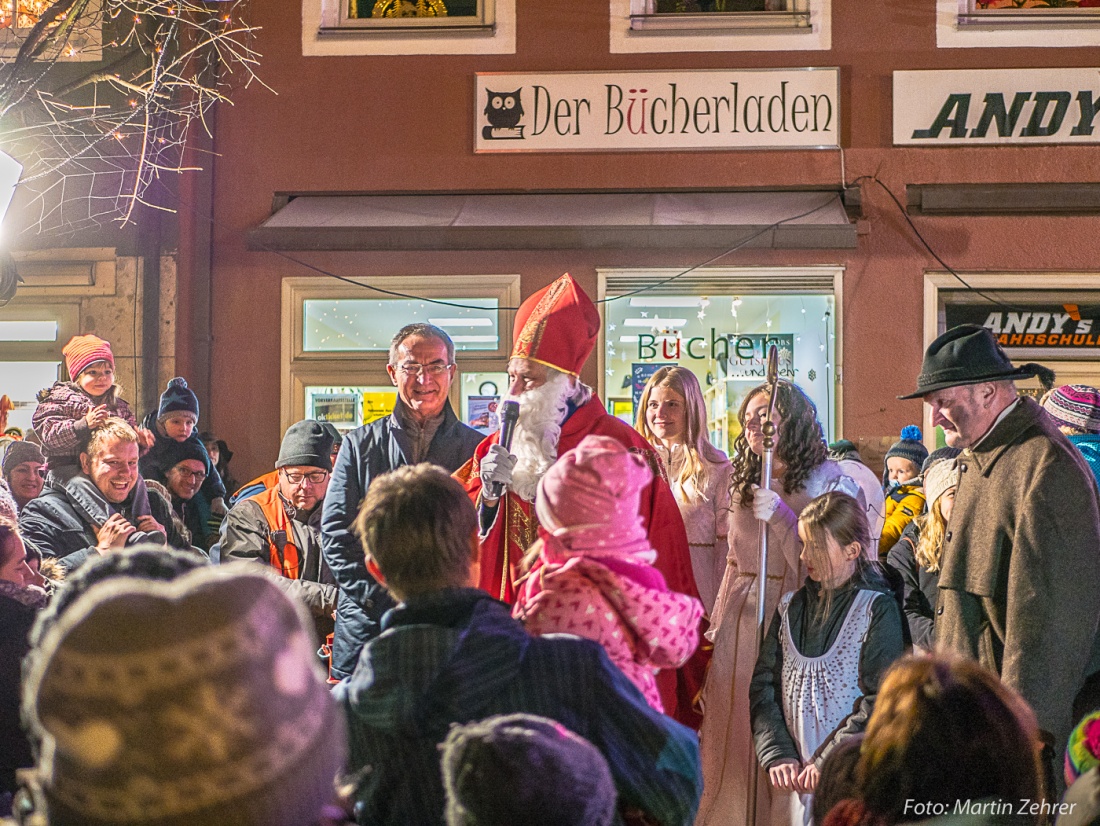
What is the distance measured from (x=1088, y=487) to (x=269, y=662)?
284 centimetres

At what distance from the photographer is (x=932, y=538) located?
4.93 m

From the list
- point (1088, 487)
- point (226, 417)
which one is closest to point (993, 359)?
point (1088, 487)

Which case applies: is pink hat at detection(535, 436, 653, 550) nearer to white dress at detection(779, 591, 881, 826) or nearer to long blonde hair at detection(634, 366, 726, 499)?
white dress at detection(779, 591, 881, 826)

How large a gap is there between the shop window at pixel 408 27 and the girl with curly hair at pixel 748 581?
18.3 ft

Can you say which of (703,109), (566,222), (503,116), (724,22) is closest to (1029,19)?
(724,22)

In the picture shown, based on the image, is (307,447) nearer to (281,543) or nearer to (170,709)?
(281,543)

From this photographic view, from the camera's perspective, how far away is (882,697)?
2213 millimetres

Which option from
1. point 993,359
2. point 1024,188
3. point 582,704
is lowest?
point 582,704

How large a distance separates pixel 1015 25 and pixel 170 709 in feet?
30.7

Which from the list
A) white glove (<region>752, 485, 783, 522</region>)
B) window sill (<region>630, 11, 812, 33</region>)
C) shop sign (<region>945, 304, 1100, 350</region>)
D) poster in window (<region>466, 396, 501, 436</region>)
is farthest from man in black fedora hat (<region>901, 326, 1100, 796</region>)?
window sill (<region>630, 11, 812, 33</region>)

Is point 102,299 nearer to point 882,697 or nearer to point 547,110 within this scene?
point 547,110

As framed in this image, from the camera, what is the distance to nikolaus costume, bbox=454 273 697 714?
417 centimetres

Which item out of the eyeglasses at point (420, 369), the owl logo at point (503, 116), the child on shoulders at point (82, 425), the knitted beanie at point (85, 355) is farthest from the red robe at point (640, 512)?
the owl logo at point (503, 116)

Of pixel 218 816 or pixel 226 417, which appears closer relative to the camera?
pixel 218 816
